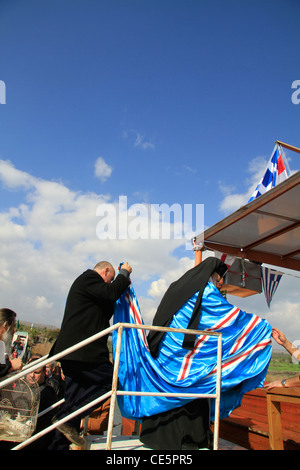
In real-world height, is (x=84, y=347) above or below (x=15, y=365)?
above

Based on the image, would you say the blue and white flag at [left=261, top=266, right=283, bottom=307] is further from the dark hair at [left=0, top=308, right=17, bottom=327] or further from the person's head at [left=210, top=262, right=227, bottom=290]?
the dark hair at [left=0, top=308, right=17, bottom=327]

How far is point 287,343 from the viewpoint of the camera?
311 cm

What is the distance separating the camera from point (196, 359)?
9.66ft

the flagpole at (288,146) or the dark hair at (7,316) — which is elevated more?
the flagpole at (288,146)

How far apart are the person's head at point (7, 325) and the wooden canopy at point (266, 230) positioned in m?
3.69

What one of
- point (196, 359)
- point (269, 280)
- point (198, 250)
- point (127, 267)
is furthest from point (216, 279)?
point (269, 280)

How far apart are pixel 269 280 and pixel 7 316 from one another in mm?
6068

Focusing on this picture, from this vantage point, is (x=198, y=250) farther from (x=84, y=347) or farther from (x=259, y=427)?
(x=84, y=347)

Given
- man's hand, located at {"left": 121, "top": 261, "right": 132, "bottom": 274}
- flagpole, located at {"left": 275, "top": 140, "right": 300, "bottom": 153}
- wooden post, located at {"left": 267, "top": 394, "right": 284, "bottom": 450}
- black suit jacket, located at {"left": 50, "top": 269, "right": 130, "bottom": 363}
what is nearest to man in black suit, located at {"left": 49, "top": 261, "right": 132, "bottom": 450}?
black suit jacket, located at {"left": 50, "top": 269, "right": 130, "bottom": 363}

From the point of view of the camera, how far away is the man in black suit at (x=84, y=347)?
266 cm

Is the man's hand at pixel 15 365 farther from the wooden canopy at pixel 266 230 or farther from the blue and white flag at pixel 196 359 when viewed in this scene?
the wooden canopy at pixel 266 230

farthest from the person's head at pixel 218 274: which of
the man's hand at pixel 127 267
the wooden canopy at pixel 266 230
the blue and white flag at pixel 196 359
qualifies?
the wooden canopy at pixel 266 230
